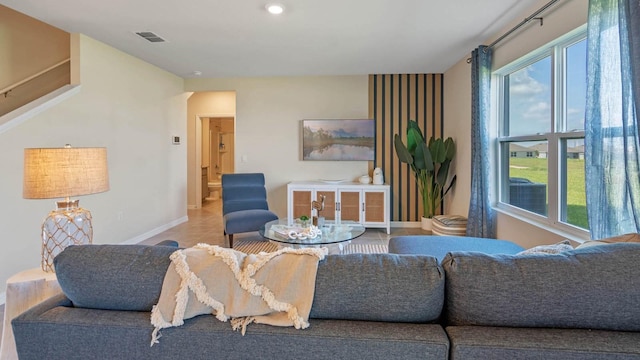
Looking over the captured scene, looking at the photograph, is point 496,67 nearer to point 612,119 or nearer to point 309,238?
point 612,119

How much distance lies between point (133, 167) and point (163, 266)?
390 cm

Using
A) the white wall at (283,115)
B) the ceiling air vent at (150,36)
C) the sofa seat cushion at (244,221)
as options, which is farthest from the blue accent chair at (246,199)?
the ceiling air vent at (150,36)

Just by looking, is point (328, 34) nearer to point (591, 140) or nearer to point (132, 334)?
point (591, 140)

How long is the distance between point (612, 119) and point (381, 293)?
1.87m

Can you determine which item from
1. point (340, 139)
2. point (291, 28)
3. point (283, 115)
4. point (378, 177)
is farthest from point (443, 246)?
point (283, 115)

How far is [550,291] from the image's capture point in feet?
3.14

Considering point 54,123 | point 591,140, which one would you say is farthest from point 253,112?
point 591,140

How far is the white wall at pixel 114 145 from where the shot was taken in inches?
117

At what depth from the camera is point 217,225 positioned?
5.65 m

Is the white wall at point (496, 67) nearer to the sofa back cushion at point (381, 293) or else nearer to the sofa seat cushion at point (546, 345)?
the sofa seat cushion at point (546, 345)

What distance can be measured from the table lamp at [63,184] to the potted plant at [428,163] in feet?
12.9

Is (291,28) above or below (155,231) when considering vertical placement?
above

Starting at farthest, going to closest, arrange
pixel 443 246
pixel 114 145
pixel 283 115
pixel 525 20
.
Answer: pixel 283 115 < pixel 114 145 < pixel 525 20 < pixel 443 246

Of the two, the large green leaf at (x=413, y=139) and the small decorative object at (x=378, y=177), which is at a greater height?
the large green leaf at (x=413, y=139)
